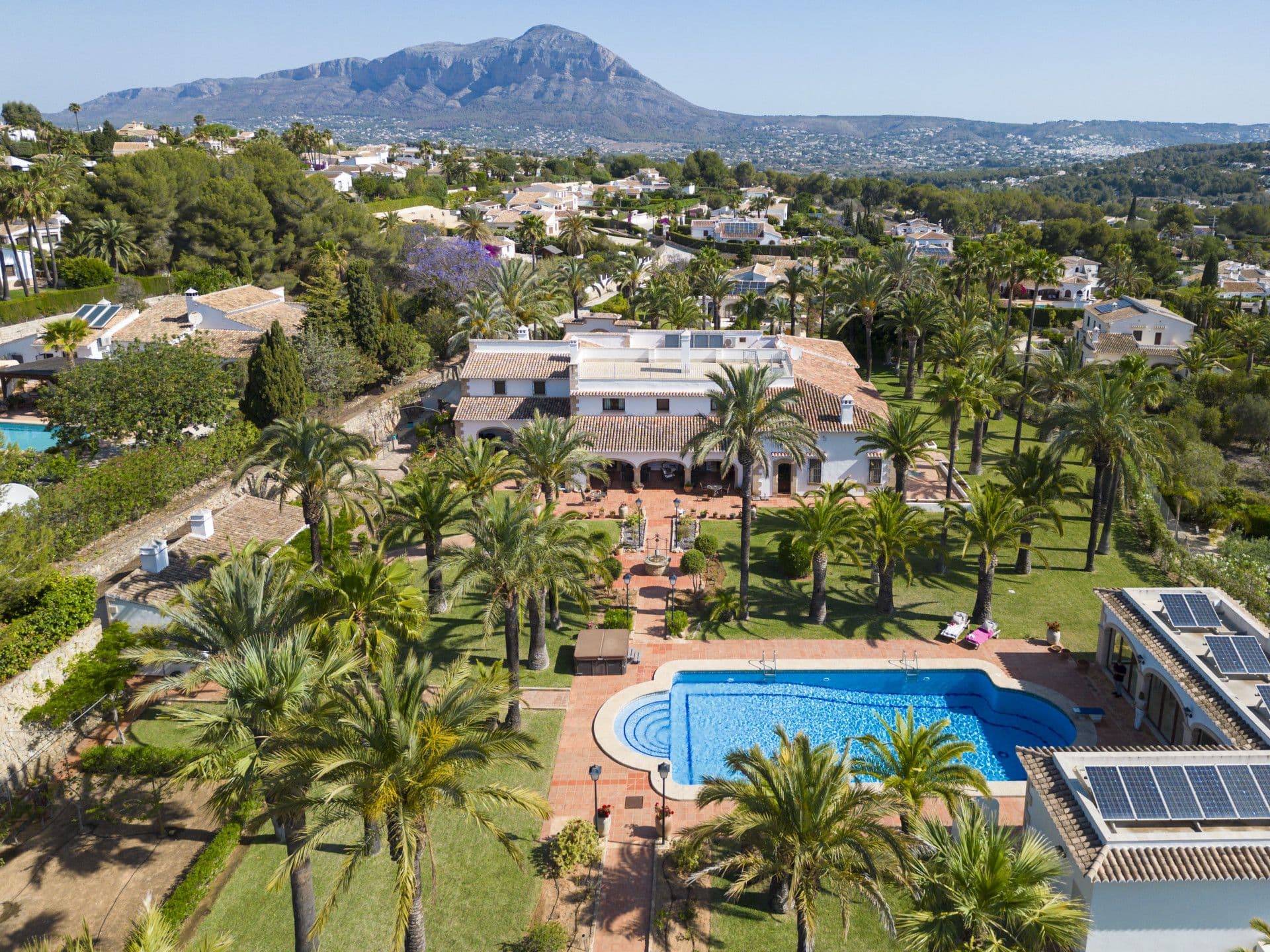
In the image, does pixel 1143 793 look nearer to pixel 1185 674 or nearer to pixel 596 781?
pixel 1185 674

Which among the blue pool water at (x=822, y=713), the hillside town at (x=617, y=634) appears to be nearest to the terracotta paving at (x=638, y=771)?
the hillside town at (x=617, y=634)

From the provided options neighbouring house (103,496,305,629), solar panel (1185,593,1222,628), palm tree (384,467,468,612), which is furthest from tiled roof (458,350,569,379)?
solar panel (1185,593,1222,628)

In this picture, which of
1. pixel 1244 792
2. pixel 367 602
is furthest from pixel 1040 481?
pixel 367 602

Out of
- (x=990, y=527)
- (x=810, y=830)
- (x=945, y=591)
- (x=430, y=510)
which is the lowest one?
(x=945, y=591)

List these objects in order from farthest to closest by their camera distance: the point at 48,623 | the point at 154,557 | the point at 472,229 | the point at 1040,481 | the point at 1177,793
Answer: the point at 472,229 → the point at 1040,481 → the point at 154,557 → the point at 48,623 → the point at 1177,793

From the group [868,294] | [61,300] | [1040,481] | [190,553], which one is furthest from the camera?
[61,300]

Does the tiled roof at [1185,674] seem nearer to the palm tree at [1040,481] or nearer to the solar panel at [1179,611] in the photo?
the solar panel at [1179,611]
